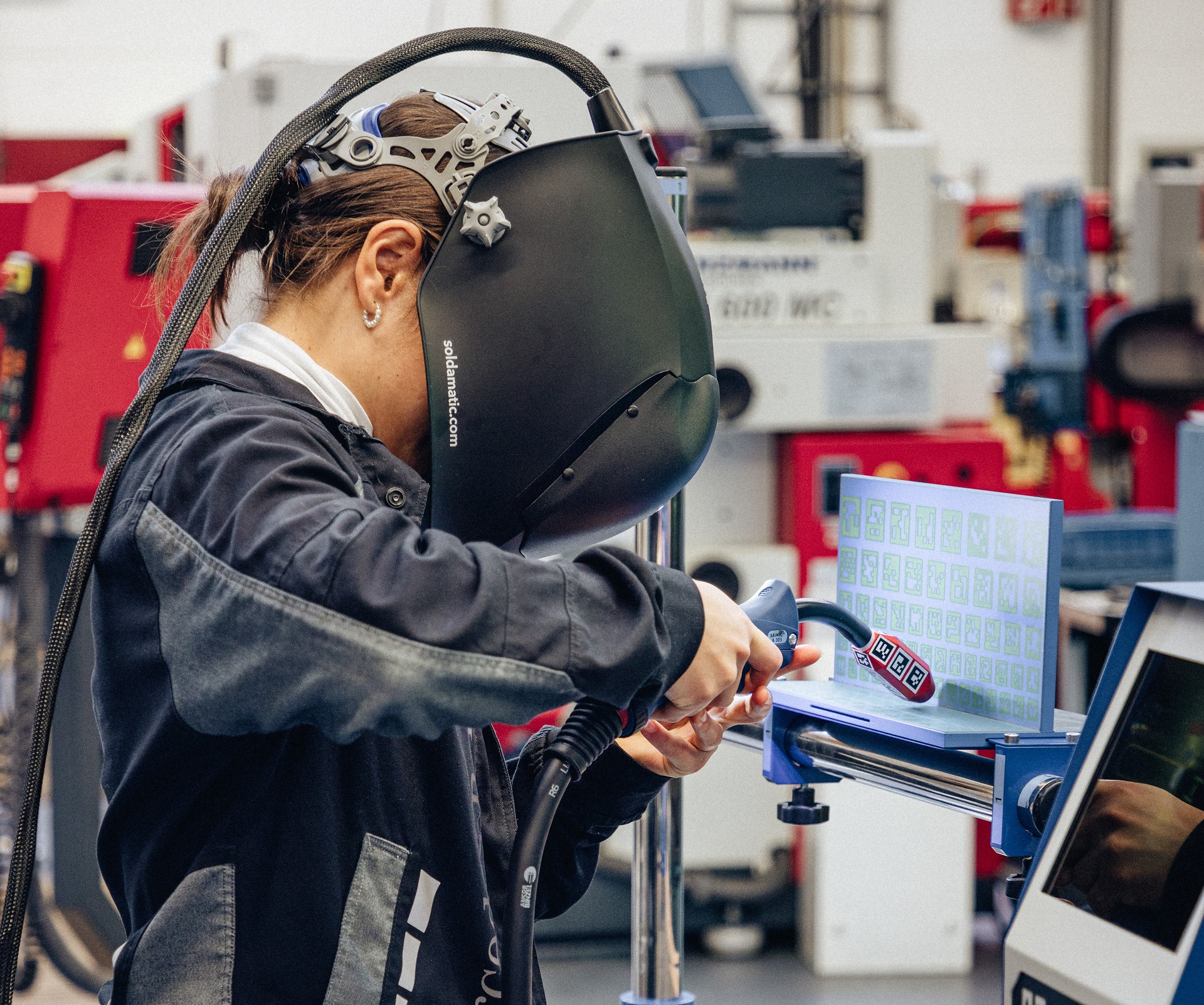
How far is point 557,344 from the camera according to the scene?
0.86 m

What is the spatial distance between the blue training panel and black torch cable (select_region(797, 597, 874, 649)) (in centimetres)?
4

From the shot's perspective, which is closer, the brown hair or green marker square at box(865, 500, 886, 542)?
the brown hair

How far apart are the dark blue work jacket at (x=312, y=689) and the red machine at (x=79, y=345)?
5.61 ft

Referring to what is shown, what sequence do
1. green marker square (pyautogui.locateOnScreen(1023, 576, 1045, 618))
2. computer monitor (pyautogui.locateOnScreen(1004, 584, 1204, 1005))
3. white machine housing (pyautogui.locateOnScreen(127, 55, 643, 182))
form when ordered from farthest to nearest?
white machine housing (pyautogui.locateOnScreen(127, 55, 643, 182))
green marker square (pyautogui.locateOnScreen(1023, 576, 1045, 618))
computer monitor (pyautogui.locateOnScreen(1004, 584, 1204, 1005))

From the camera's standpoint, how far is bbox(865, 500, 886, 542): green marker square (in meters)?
1.05

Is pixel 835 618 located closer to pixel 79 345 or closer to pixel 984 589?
pixel 984 589

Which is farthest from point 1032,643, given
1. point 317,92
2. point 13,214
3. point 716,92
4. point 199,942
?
point 716,92

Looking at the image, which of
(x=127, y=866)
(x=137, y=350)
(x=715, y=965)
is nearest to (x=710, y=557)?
(x=715, y=965)

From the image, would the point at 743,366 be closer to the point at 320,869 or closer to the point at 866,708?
the point at 866,708

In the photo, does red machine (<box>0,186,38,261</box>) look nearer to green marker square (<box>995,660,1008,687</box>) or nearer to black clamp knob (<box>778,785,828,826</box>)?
black clamp knob (<box>778,785,828,826</box>)

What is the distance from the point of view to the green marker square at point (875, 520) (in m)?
1.05

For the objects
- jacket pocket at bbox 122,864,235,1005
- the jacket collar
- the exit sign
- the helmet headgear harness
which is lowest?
jacket pocket at bbox 122,864,235,1005

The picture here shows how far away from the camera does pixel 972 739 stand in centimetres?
89


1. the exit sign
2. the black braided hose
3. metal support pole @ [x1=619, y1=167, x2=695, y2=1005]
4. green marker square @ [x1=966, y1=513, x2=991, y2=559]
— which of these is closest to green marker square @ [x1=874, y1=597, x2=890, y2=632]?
green marker square @ [x1=966, y1=513, x2=991, y2=559]
